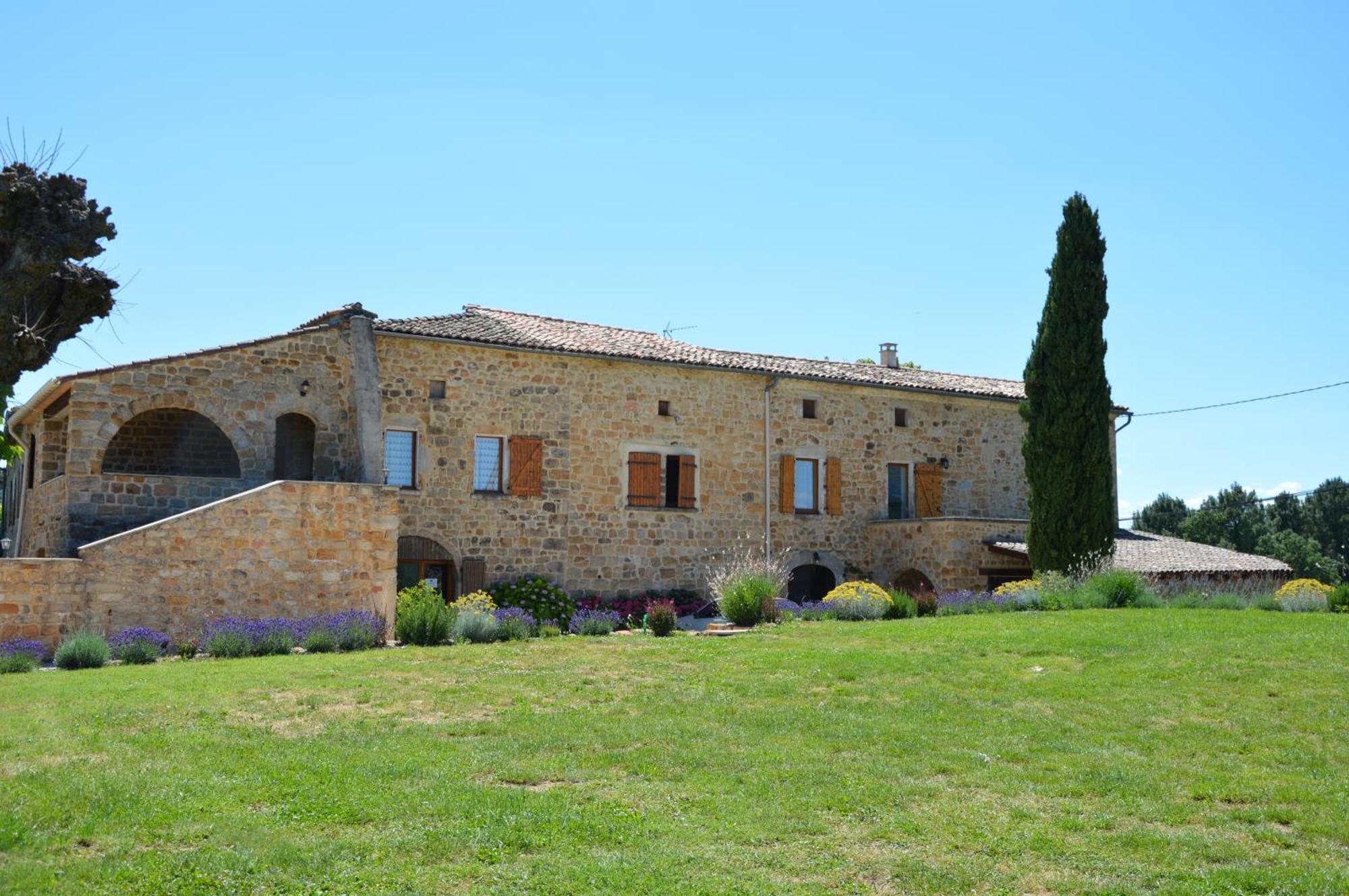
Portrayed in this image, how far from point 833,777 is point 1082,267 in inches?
655

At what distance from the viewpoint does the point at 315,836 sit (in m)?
5.95

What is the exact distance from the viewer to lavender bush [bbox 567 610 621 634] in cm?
Answer: 1667

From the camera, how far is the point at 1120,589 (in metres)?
17.5

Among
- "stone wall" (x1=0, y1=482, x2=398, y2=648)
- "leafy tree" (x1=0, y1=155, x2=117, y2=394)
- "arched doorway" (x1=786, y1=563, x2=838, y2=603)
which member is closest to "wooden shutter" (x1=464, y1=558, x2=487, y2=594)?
"stone wall" (x1=0, y1=482, x2=398, y2=648)

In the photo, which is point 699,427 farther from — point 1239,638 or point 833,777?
point 833,777

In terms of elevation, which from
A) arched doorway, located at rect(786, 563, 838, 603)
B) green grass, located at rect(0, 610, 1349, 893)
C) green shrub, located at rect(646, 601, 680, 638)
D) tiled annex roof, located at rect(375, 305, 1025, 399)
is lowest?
green grass, located at rect(0, 610, 1349, 893)

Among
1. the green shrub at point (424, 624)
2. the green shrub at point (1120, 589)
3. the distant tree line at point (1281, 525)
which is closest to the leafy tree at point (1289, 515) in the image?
the distant tree line at point (1281, 525)

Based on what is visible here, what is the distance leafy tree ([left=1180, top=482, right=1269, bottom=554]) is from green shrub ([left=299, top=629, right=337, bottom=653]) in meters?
44.9

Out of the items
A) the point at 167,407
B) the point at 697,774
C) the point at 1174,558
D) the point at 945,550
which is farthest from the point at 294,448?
the point at 1174,558

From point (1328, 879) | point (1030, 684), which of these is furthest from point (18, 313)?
point (1030, 684)

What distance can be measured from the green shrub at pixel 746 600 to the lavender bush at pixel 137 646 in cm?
790

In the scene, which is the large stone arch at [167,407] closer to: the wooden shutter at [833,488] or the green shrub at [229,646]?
the green shrub at [229,646]

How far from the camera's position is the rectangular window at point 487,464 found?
2039 centimetres

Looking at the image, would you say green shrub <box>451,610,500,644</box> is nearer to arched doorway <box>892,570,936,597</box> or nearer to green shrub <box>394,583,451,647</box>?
green shrub <box>394,583,451,647</box>
